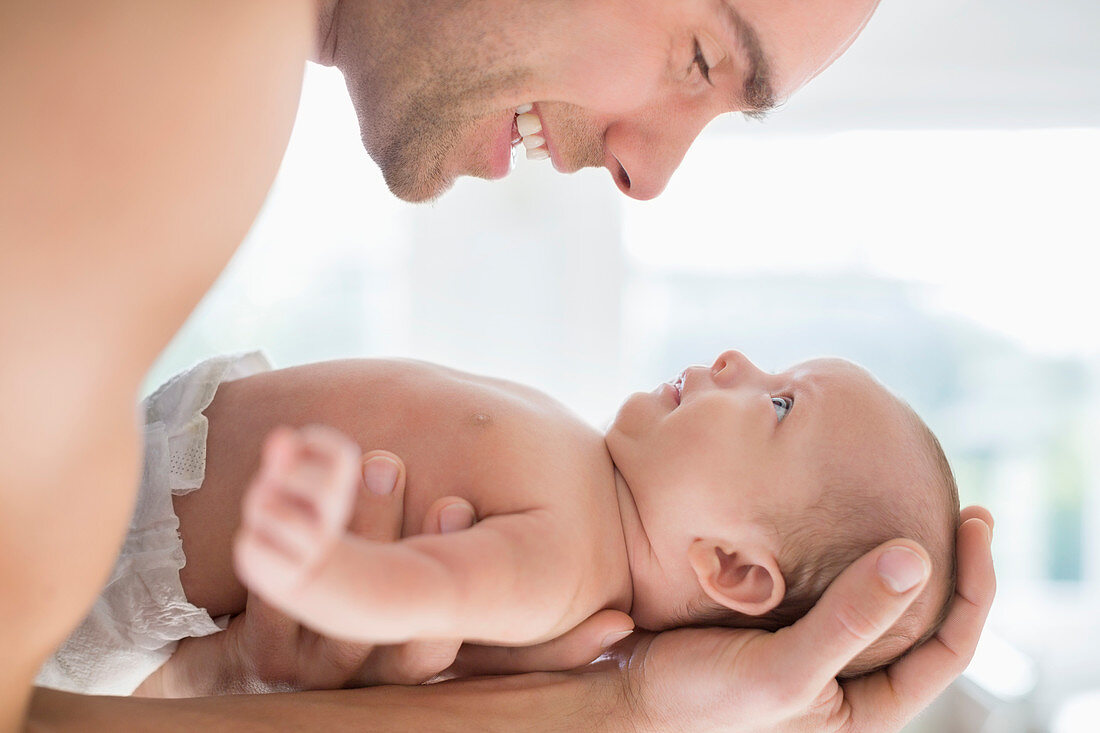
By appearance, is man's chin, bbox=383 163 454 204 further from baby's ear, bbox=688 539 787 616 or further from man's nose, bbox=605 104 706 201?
baby's ear, bbox=688 539 787 616

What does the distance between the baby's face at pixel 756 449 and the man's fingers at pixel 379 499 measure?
12.8 inches

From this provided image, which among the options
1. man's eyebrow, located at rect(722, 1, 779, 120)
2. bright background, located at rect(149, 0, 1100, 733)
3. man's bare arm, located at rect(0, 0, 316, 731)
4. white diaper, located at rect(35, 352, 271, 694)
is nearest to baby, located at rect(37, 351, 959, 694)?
white diaper, located at rect(35, 352, 271, 694)

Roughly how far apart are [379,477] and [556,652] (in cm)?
29

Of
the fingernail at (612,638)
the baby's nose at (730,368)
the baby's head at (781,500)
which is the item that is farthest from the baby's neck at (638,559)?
the baby's nose at (730,368)

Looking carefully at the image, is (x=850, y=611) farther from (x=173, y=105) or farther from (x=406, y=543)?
(x=173, y=105)

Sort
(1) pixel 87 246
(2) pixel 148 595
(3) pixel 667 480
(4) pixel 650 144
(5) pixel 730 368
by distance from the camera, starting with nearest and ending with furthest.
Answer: (1) pixel 87 246
(2) pixel 148 595
(3) pixel 667 480
(5) pixel 730 368
(4) pixel 650 144

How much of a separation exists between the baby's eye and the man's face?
0.41m

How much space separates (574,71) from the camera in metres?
1.29

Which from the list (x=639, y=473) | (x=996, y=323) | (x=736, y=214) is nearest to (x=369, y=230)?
(x=736, y=214)

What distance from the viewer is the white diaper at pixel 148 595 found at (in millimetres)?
1019

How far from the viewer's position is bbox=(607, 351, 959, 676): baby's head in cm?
106

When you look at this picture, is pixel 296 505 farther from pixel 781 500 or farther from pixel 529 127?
pixel 529 127

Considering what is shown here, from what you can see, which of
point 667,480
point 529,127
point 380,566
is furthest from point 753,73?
point 380,566

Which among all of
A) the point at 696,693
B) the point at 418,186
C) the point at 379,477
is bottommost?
the point at 696,693
